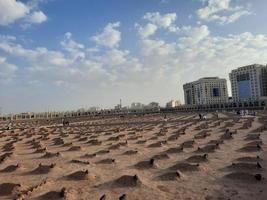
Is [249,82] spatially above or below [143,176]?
above

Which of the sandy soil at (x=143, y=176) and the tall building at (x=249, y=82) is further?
the tall building at (x=249, y=82)

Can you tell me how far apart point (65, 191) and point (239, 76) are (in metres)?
180

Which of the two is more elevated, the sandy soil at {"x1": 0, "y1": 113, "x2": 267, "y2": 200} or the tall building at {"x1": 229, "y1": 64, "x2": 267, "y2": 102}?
the tall building at {"x1": 229, "y1": 64, "x2": 267, "y2": 102}

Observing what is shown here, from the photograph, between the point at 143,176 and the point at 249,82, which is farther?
the point at 249,82

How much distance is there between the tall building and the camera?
171 metres

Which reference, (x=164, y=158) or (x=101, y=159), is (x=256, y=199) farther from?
(x=101, y=159)

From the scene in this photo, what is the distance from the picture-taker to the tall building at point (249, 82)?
171 m

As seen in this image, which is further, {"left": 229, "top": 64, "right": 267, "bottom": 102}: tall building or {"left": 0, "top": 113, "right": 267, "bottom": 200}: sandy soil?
{"left": 229, "top": 64, "right": 267, "bottom": 102}: tall building

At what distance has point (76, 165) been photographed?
19875mm

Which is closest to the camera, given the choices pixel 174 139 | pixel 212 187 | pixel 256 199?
pixel 256 199

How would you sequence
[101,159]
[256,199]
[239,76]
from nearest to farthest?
[256,199]
[101,159]
[239,76]

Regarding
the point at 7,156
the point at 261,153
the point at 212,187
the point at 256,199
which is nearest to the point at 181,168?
the point at 212,187

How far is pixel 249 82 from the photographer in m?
176

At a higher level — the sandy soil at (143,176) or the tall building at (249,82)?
the tall building at (249,82)
